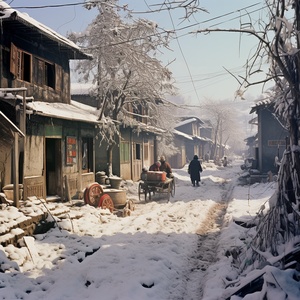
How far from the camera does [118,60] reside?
17.0 meters

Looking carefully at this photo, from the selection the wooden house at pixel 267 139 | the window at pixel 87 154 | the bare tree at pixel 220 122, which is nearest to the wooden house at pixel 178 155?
the bare tree at pixel 220 122

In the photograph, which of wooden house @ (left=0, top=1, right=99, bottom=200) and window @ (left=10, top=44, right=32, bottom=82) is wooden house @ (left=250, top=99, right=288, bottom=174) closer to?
wooden house @ (left=0, top=1, right=99, bottom=200)

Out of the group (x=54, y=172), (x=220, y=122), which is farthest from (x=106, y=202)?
(x=220, y=122)

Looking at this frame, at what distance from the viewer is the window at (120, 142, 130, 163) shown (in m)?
20.3

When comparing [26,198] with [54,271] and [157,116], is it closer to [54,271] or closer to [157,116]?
[54,271]

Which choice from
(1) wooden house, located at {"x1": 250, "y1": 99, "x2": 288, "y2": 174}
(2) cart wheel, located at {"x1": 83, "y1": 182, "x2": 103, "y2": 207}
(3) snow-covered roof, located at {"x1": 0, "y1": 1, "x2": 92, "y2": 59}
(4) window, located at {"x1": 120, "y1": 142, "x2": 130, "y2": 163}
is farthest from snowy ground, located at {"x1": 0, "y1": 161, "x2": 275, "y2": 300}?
(1) wooden house, located at {"x1": 250, "y1": 99, "x2": 288, "y2": 174}

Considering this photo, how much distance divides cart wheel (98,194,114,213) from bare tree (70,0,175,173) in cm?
522

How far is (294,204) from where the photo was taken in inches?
186

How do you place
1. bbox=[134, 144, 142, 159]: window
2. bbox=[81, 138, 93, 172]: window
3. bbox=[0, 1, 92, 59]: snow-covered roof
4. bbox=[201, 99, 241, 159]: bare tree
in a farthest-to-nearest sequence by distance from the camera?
bbox=[201, 99, 241, 159]: bare tree
bbox=[134, 144, 142, 159]: window
bbox=[81, 138, 93, 172]: window
bbox=[0, 1, 92, 59]: snow-covered roof

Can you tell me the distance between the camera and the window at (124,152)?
20.3 metres

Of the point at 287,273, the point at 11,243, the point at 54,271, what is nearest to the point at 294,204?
the point at 287,273

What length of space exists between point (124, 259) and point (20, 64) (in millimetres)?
8157

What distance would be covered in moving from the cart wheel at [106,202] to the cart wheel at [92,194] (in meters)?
0.34

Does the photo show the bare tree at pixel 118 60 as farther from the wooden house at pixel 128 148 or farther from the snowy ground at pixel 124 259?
the snowy ground at pixel 124 259
